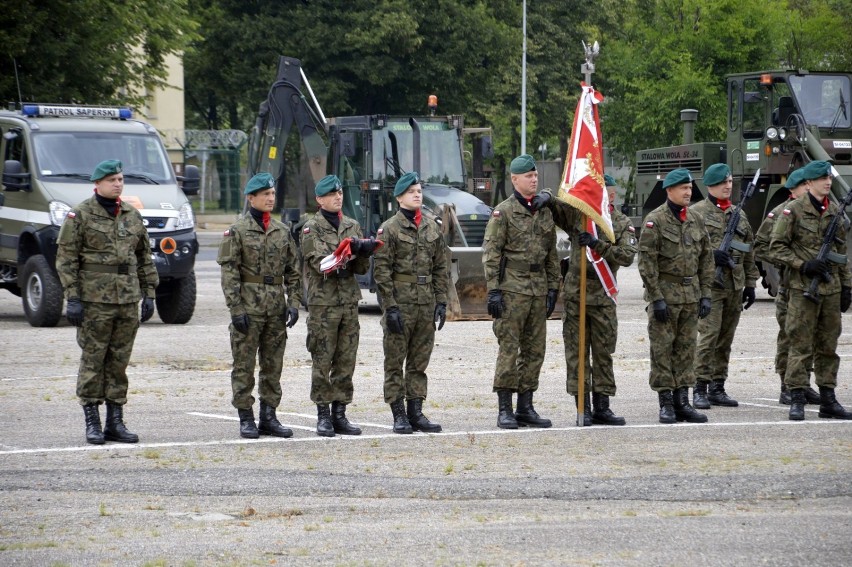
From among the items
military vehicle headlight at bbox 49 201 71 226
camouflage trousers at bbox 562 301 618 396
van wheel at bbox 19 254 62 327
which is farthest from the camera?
van wheel at bbox 19 254 62 327

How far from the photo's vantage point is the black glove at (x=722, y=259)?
1144cm

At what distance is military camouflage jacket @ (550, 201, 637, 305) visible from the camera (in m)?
10.5

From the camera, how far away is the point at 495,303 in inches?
395

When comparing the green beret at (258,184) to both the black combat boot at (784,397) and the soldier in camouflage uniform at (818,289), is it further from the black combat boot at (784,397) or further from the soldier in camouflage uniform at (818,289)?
the black combat boot at (784,397)

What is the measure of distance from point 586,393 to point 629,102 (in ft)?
102

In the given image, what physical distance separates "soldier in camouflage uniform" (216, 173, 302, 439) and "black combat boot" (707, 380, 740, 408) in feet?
12.4

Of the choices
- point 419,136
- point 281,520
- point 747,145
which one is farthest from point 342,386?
point 747,145

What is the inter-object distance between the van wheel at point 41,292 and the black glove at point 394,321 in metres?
8.93

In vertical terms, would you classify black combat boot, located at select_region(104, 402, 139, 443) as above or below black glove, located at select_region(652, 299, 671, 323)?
below

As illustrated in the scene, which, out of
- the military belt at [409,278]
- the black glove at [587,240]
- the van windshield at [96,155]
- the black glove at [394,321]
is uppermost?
the van windshield at [96,155]

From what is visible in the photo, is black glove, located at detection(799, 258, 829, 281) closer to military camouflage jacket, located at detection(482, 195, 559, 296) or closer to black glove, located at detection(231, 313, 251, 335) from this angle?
military camouflage jacket, located at detection(482, 195, 559, 296)

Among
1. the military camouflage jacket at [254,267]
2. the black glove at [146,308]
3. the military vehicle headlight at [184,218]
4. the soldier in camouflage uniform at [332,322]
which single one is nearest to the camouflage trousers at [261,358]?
the military camouflage jacket at [254,267]

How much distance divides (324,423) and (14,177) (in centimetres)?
945

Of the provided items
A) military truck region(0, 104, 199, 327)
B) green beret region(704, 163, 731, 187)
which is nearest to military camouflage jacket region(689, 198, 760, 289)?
green beret region(704, 163, 731, 187)
